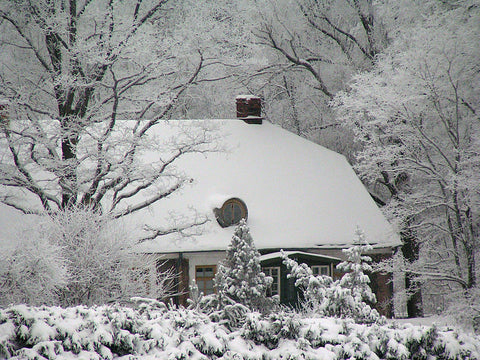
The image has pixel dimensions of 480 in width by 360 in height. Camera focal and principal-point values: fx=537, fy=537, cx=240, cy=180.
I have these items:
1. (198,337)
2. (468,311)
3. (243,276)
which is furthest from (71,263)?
(468,311)

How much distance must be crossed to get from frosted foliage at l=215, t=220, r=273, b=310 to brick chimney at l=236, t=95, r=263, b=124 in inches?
430

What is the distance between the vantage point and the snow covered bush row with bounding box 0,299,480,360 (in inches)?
216

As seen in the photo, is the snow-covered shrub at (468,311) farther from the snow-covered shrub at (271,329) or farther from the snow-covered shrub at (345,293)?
the snow-covered shrub at (271,329)

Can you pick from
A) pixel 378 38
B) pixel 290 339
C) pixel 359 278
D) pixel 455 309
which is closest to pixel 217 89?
pixel 378 38

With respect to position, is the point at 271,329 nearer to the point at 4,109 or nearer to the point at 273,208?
the point at 4,109

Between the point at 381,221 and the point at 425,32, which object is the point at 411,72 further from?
the point at 381,221

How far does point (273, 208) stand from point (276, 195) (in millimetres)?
688

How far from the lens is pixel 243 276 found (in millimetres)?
10773

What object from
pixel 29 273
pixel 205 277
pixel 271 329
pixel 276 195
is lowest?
pixel 205 277

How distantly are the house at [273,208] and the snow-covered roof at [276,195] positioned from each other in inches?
1.3

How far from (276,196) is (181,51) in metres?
6.61

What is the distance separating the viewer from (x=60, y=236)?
1162 cm

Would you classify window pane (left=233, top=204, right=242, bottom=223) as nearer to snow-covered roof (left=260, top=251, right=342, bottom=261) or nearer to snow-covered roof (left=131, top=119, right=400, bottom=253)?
snow-covered roof (left=131, top=119, right=400, bottom=253)

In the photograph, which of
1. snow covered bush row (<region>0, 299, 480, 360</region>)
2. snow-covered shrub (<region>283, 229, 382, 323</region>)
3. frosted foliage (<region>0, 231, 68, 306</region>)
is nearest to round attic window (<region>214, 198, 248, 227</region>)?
Answer: frosted foliage (<region>0, 231, 68, 306</region>)
